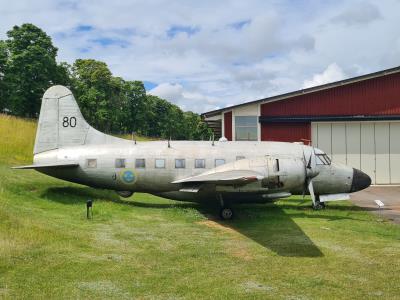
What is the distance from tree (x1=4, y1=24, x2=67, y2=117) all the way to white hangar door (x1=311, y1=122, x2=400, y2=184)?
40748mm

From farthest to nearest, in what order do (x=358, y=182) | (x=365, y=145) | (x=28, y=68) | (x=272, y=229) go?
(x=28, y=68) → (x=365, y=145) → (x=358, y=182) → (x=272, y=229)

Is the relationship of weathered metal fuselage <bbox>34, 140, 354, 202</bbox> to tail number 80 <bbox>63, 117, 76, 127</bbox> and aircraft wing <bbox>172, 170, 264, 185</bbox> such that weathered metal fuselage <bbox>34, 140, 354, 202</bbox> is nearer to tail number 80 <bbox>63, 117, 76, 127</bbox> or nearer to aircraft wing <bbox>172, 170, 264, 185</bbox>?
tail number 80 <bbox>63, 117, 76, 127</bbox>

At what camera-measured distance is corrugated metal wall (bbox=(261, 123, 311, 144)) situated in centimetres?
3266

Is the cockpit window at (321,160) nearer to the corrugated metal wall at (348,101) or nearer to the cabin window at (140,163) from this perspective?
the cabin window at (140,163)

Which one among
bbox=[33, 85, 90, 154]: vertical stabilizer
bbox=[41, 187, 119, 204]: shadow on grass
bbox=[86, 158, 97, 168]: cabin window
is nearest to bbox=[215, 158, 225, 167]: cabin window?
bbox=[41, 187, 119, 204]: shadow on grass

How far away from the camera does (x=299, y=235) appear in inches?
581

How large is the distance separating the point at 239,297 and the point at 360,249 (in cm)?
606

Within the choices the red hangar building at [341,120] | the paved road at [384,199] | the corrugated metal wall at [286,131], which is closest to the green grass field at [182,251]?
the paved road at [384,199]

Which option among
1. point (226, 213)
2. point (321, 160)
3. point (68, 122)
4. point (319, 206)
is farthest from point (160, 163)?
point (319, 206)

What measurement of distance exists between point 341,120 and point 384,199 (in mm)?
9243

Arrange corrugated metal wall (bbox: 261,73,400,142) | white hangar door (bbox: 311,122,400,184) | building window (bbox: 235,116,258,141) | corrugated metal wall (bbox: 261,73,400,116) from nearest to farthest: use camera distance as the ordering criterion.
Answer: white hangar door (bbox: 311,122,400,184)
building window (bbox: 235,116,258,141)
corrugated metal wall (bbox: 261,73,400,142)
corrugated metal wall (bbox: 261,73,400,116)

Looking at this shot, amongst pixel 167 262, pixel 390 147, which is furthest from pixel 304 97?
pixel 167 262

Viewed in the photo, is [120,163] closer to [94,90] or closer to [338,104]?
[338,104]

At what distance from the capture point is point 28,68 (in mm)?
54969
